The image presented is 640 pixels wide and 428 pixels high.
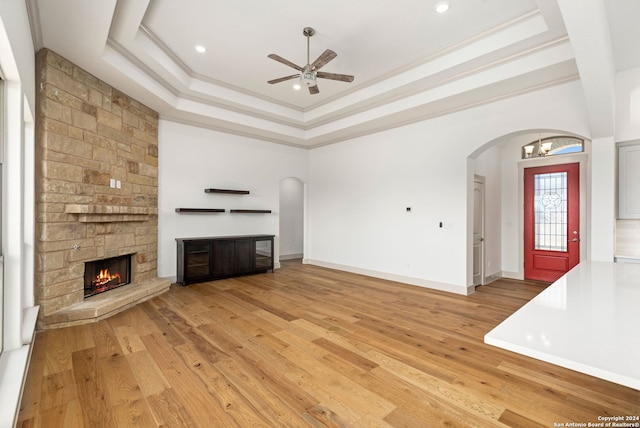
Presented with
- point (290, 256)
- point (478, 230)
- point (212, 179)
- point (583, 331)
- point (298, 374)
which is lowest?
point (298, 374)

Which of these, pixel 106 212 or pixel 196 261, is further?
pixel 196 261

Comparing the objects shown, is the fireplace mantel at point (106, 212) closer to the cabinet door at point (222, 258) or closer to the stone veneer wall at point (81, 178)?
the stone veneer wall at point (81, 178)

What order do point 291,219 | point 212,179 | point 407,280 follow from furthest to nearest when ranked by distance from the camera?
point 291,219 → point 212,179 → point 407,280

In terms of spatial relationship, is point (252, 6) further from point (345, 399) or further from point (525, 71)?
point (345, 399)

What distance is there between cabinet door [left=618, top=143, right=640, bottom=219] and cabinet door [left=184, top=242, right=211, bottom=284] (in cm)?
623

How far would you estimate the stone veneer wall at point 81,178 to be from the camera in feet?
11.1

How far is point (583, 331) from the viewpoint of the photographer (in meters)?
1.28

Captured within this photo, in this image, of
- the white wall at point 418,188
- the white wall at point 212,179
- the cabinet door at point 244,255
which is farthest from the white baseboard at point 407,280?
the cabinet door at point 244,255

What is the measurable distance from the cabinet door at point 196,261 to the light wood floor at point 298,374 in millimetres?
1346

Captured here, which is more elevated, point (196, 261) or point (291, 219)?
point (291, 219)

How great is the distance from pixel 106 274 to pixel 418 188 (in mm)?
5339

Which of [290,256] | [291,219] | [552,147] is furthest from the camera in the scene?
[291,219]

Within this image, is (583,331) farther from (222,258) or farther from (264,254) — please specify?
(264,254)

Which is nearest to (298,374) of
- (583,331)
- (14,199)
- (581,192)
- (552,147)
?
(583,331)
